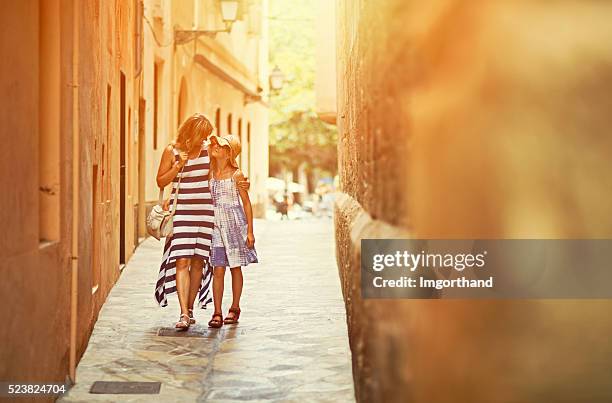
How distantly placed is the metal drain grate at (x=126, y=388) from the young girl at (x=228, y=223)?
6.63ft

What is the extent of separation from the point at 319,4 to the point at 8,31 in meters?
14.2

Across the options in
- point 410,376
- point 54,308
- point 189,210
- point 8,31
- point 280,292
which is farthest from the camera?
point 280,292

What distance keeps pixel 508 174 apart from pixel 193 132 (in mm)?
4367

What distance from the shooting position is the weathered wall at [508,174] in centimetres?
507

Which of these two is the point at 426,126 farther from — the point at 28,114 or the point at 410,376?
the point at 28,114

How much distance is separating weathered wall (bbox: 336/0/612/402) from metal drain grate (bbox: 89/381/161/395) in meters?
2.34

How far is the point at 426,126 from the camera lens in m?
5.23

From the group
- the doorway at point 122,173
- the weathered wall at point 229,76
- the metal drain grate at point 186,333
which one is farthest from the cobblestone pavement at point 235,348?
the weathered wall at point 229,76

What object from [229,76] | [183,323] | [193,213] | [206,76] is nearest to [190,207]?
[193,213]

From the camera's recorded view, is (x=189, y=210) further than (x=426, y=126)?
Yes

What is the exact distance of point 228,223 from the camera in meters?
9.36

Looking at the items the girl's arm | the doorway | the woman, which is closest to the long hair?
the woman

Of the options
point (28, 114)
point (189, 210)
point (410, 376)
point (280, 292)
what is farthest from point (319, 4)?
point (410, 376)

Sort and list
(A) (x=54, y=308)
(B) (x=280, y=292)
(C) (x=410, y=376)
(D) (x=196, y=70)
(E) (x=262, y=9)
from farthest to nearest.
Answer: (E) (x=262, y=9)
(D) (x=196, y=70)
(B) (x=280, y=292)
(A) (x=54, y=308)
(C) (x=410, y=376)
